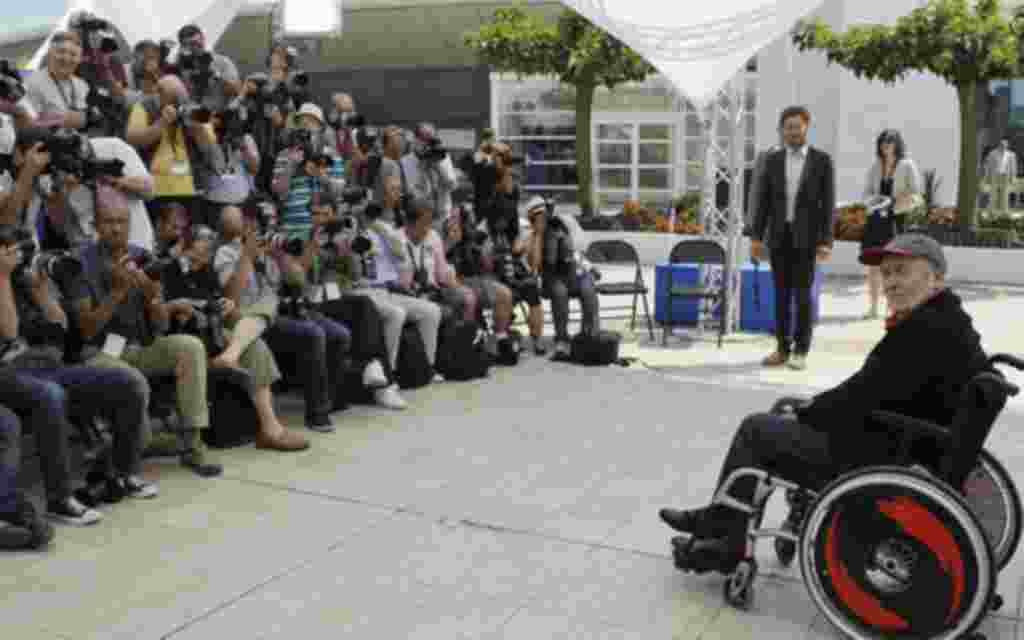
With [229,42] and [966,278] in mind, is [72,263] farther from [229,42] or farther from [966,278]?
[229,42]

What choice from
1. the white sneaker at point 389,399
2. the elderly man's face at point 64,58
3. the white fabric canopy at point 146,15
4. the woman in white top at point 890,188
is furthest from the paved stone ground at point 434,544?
the white fabric canopy at point 146,15

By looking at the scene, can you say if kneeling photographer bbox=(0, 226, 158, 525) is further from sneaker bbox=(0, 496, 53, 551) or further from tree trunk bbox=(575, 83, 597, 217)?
tree trunk bbox=(575, 83, 597, 217)

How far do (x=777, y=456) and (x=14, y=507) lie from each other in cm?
298

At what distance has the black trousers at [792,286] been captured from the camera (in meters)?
8.52

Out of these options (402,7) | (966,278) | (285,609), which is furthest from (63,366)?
(402,7)

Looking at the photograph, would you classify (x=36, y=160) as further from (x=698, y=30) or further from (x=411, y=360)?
(x=698, y=30)

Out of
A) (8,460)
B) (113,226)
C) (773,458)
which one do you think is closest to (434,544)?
(773,458)

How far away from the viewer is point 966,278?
571 inches

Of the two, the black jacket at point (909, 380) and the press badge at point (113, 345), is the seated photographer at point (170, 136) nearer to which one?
the press badge at point (113, 345)

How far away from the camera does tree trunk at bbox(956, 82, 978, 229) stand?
46.5 feet

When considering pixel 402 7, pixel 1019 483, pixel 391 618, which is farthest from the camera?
pixel 402 7

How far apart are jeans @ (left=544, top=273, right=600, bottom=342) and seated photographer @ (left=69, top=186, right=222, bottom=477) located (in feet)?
12.4

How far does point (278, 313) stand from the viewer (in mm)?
6621

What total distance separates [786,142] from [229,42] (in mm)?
21028
